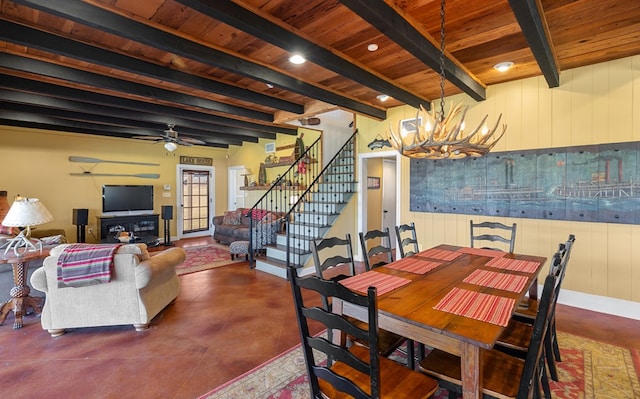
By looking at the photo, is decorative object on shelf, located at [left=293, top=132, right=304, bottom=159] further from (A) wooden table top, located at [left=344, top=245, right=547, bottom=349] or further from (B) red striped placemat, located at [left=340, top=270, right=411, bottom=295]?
(B) red striped placemat, located at [left=340, top=270, right=411, bottom=295]

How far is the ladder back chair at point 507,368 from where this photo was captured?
1.30 m

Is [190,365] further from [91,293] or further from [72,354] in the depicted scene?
[91,293]

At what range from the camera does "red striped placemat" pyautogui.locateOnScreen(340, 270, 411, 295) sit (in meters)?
1.90

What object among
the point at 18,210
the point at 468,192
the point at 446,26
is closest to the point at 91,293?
the point at 18,210

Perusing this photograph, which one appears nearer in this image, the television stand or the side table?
the side table

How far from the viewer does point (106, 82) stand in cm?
365

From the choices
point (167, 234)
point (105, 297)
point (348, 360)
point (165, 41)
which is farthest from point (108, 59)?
point (167, 234)

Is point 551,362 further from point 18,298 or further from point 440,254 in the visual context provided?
point 18,298

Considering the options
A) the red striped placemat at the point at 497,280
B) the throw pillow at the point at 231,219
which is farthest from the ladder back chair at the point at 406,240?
the throw pillow at the point at 231,219

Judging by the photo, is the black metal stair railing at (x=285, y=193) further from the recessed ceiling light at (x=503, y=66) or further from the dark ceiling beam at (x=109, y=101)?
the recessed ceiling light at (x=503, y=66)

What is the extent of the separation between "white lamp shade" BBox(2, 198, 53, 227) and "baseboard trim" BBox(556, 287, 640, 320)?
6.03 metres

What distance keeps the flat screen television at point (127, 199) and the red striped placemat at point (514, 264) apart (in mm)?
8023

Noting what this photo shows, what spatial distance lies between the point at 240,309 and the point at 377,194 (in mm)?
3830

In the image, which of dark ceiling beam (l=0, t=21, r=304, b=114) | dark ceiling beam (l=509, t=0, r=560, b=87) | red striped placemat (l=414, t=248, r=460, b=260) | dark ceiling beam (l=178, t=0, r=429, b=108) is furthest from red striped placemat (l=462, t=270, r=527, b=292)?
dark ceiling beam (l=0, t=21, r=304, b=114)
